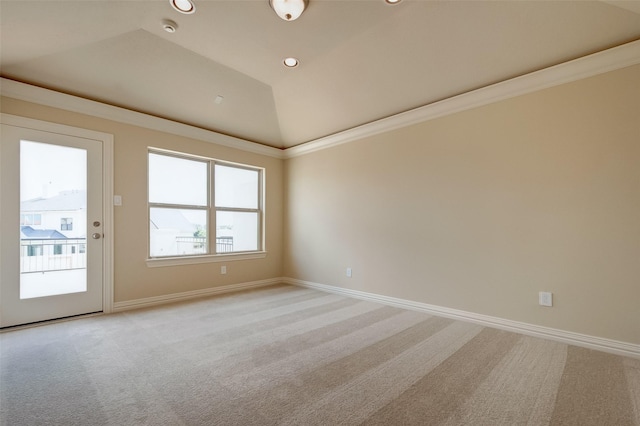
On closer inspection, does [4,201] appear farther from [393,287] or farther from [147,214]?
[393,287]

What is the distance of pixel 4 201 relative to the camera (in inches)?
111

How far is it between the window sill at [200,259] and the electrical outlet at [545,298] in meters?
3.96

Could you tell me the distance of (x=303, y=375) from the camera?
2.01 metres

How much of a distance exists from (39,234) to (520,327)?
16.8 feet

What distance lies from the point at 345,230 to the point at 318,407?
2905mm

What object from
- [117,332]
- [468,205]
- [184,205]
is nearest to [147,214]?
[184,205]

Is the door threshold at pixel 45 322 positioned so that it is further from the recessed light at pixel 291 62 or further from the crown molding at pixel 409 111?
the recessed light at pixel 291 62

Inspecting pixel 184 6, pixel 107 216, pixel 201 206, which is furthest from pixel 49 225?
pixel 184 6

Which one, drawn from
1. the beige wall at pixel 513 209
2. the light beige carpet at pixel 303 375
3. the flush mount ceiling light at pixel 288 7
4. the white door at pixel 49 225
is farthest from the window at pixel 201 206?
the flush mount ceiling light at pixel 288 7

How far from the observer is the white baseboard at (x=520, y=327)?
7.72 ft

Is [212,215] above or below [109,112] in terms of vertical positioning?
below

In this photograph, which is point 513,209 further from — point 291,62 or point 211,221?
point 211,221

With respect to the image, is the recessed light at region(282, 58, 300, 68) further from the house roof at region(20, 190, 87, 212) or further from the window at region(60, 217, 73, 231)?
the window at region(60, 217, 73, 231)

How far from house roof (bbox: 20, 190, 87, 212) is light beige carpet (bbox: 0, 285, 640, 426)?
126 cm
